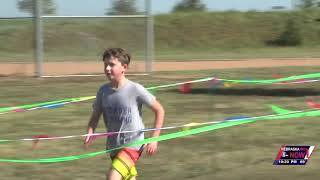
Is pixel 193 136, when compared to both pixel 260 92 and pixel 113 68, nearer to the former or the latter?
pixel 113 68

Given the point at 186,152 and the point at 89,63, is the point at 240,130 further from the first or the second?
the point at 89,63

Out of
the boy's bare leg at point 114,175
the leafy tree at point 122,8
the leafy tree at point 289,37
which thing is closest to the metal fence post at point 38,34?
the leafy tree at point 122,8

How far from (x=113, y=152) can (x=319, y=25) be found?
132 ft

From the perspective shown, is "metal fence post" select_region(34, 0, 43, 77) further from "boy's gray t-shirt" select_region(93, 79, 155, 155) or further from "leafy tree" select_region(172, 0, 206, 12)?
"leafy tree" select_region(172, 0, 206, 12)

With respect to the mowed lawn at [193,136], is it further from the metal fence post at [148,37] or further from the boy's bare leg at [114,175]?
the metal fence post at [148,37]

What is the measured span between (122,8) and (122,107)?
13340 mm

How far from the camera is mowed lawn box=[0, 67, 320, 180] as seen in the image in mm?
6953

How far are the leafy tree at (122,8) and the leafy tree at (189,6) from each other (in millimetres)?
30284

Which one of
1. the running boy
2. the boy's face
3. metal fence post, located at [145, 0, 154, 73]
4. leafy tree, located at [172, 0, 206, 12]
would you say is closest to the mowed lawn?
the running boy

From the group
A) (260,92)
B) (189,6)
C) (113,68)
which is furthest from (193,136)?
(189,6)

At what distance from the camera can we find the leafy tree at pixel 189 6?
4912 centimetres

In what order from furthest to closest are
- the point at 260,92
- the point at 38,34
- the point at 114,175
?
the point at 38,34
the point at 260,92
the point at 114,175

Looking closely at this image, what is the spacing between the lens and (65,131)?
31.0ft

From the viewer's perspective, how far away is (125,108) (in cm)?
495
